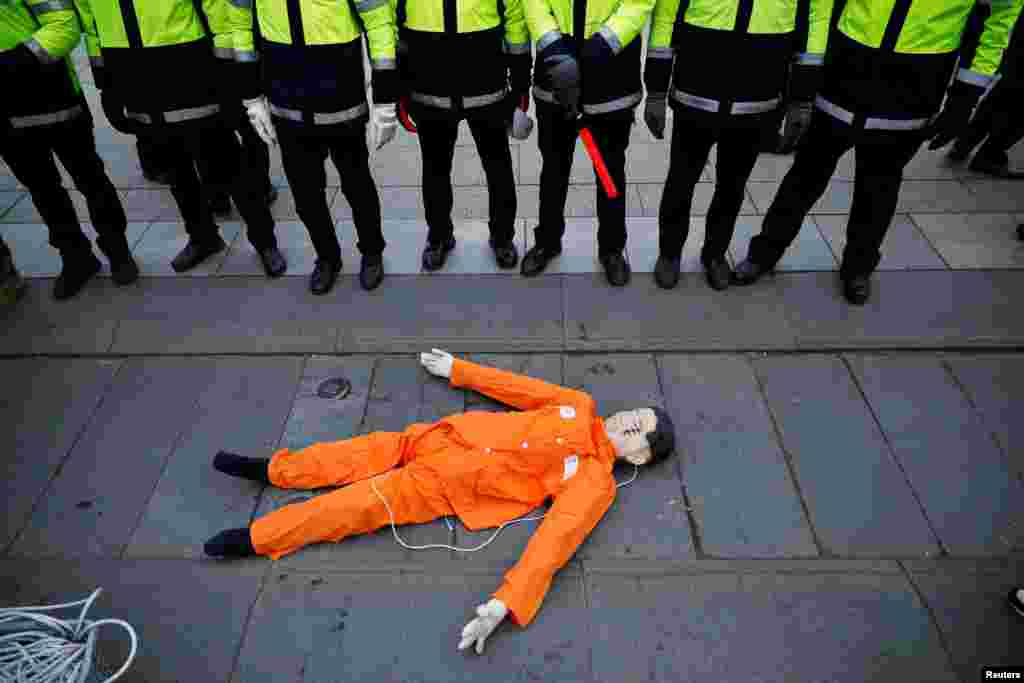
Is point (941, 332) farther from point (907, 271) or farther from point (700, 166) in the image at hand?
point (700, 166)

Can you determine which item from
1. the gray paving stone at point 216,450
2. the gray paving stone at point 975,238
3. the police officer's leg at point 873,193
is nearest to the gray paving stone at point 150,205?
→ the gray paving stone at point 216,450

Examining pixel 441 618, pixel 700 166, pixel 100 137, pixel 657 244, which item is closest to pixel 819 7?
pixel 700 166

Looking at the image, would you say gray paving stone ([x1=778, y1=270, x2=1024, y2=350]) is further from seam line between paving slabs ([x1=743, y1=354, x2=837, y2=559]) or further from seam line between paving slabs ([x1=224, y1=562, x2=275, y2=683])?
seam line between paving slabs ([x1=224, y1=562, x2=275, y2=683])

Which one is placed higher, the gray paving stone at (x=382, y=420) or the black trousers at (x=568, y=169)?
the black trousers at (x=568, y=169)

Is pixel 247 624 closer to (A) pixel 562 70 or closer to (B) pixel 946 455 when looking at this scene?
(A) pixel 562 70

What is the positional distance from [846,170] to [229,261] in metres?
5.22

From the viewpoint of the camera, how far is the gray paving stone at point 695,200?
218 inches

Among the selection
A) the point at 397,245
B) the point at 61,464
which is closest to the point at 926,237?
the point at 397,245

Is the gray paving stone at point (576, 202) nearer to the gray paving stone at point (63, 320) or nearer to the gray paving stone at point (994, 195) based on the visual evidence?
the gray paving stone at point (994, 195)

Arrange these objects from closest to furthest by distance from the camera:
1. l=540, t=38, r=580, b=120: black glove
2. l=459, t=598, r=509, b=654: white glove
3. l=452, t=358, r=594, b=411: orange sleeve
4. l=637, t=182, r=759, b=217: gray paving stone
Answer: l=459, t=598, r=509, b=654: white glove, l=452, t=358, r=594, b=411: orange sleeve, l=540, t=38, r=580, b=120: black glove, l=637, t=182, r=759, b=217: gray paving stone

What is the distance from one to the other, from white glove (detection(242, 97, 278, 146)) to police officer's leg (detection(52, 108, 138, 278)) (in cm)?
115

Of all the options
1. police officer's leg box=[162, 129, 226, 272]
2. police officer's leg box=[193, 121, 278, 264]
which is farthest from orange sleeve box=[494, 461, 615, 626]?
police officer's leg box=[162, 129, 226, 272]

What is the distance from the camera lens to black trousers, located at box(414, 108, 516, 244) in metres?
4.20

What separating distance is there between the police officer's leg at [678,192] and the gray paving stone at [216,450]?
251cm
